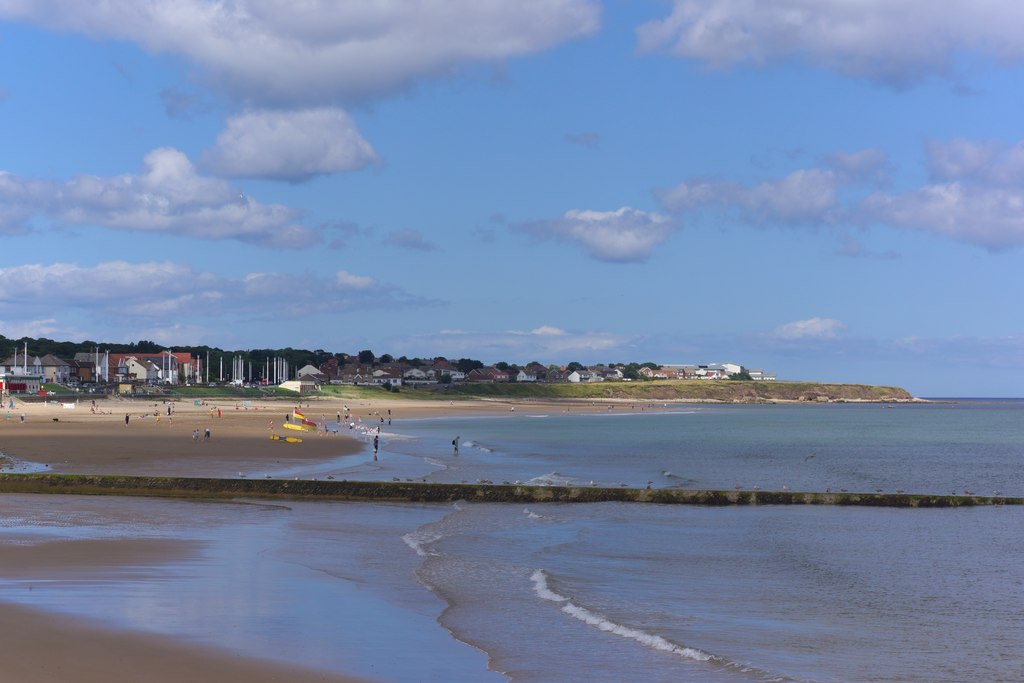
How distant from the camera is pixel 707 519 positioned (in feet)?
99.4

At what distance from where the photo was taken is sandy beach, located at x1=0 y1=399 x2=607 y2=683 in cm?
1216

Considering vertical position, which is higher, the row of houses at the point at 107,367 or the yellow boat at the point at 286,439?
the row of houses at the point at 107,367

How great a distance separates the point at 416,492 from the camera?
107ft

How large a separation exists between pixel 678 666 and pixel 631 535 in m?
13.0

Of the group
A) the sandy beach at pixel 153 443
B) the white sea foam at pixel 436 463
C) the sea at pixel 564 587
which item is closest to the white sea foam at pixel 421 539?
the sea at pixel 564 587

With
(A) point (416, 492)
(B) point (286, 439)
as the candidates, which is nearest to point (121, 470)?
(A) point (416, 492)

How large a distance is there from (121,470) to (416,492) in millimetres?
13277

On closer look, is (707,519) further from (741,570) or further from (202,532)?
(202,532)

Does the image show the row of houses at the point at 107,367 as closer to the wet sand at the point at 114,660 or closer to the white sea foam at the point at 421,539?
the white sea foam at the point at 421,539

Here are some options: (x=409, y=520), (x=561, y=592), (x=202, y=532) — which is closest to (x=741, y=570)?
(x=561, y=592)

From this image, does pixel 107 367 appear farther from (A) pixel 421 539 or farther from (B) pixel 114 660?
(B) pixel 114 660

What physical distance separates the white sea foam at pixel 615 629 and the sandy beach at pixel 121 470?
509 cm

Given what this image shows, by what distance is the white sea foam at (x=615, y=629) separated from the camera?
14.5 metres

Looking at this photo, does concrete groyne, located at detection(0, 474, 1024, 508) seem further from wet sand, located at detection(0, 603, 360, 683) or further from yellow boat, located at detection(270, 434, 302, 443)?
yellow boat, located at detection(270, 434, 302, 443)
